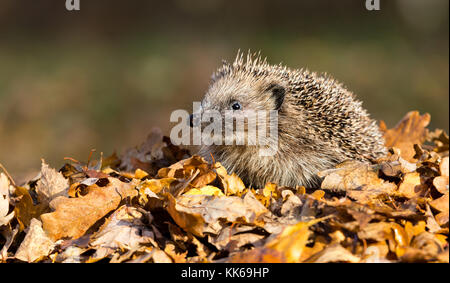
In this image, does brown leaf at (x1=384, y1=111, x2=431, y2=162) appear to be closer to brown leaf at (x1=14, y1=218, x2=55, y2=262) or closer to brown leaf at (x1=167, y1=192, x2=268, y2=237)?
brown leaf at (x1=167, y1=192, x2=268, y2=237)

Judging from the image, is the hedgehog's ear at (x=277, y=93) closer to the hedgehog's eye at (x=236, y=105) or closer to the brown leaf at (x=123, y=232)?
the hedgehog's eye at (x=236, y=105)

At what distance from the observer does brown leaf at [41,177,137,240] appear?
4.04 metres

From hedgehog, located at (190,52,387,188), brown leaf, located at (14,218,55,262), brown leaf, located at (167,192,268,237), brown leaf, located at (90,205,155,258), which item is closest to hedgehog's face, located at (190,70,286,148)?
hedgehog, located at (190,52,387,188)

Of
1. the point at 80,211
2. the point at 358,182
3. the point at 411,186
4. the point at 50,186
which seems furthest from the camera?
the point at 50,186

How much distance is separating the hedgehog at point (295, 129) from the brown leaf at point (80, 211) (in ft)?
5.13

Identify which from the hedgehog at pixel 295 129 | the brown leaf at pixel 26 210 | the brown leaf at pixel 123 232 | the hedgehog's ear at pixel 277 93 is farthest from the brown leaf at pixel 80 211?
the hedgehog's ear at pixel 277 93

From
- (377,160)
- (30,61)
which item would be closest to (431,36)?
(377,160)

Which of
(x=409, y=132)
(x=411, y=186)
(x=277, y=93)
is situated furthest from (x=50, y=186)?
(x=409, y=132)

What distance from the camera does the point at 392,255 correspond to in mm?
3555

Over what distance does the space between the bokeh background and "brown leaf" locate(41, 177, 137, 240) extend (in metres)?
7.74

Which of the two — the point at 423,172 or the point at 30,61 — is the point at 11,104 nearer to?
the point at 30,61

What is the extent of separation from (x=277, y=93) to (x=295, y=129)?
0.47 metres

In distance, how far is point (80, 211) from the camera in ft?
13.5

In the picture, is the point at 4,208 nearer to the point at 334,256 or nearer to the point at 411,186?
the point at 334,256
